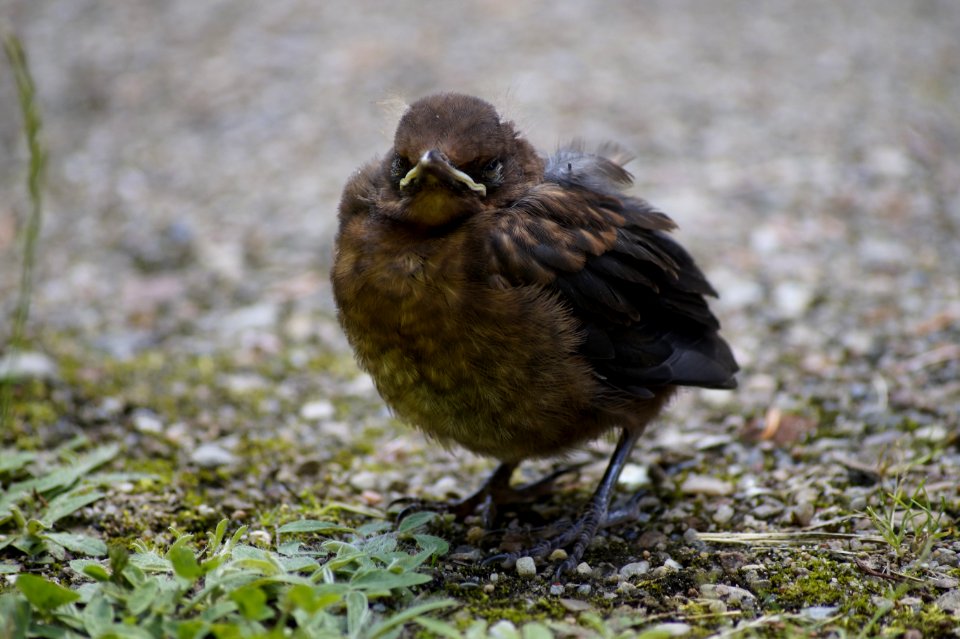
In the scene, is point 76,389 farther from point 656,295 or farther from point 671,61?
point 671,61

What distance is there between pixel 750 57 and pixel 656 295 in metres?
5.94

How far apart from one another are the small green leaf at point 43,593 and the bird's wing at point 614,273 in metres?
1.58

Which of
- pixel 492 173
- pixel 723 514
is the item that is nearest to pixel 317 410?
pixel 492 173

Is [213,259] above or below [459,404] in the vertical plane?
above

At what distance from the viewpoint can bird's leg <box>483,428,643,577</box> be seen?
11.0 ft

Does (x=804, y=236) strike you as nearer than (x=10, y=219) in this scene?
Yes

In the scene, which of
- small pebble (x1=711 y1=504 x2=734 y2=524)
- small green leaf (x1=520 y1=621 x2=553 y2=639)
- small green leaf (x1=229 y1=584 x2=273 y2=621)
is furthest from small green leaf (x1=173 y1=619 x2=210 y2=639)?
small pebble (x1=711 y1=504 x2=734 y2=524)

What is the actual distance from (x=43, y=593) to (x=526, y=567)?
4.81 feet

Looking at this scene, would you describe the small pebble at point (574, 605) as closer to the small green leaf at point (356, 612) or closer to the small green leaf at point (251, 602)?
the small green leaf at point (356, 612)

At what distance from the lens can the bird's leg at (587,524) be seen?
3357 millimetres

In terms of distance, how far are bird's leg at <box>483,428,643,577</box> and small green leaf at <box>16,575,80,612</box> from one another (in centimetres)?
134

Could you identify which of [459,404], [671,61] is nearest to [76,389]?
[459,404]

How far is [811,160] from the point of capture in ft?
23.3

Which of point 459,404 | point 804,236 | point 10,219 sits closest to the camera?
point 459,404
